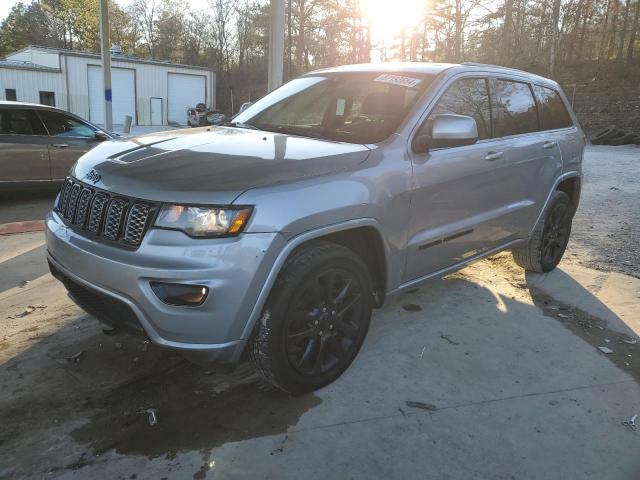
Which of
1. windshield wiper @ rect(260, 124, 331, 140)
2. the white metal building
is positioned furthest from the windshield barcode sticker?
the white metal building

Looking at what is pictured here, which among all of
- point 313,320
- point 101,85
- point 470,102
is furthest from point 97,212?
point 101,85

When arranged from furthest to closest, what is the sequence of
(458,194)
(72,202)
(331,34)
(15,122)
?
(331,34)
(15,122)
(458,194)
(72,202)

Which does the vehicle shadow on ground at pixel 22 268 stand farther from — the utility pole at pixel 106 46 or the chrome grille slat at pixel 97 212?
the utility pole at pixel 106 46

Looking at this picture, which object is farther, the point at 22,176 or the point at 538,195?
the point at 22,176

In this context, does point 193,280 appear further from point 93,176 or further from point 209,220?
point 93,176

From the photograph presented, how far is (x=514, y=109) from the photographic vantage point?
426cm

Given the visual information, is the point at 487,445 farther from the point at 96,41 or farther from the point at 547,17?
the point at 96,41

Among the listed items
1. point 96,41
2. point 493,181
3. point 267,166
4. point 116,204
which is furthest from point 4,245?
point 96,41

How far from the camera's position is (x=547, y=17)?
34.8 m

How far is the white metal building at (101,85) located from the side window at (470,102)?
29.1 m

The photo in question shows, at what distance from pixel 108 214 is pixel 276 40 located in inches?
217

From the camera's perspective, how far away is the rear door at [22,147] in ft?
25.0

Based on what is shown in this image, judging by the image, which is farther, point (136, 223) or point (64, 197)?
point (64, 197)

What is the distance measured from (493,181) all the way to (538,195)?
86 centimetres
